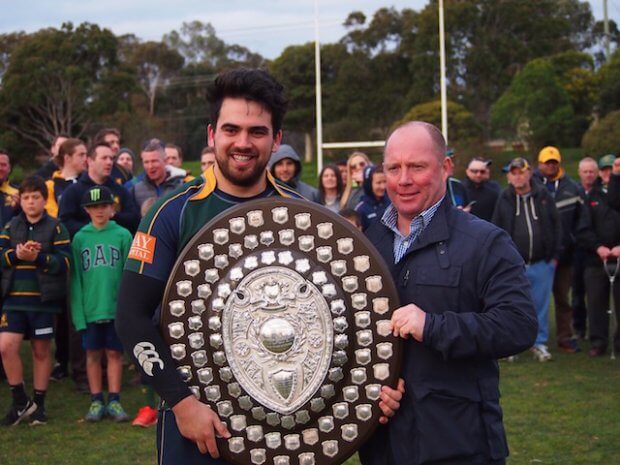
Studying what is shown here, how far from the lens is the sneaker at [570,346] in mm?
10281

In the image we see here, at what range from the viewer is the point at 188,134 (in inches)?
2055

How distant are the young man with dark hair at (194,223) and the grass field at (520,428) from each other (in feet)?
11.1

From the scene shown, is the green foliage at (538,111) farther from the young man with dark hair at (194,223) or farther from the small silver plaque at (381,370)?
the small silver plaque at (381,370)

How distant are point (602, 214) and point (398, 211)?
24.0ft

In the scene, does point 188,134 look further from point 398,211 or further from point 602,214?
point 398,211

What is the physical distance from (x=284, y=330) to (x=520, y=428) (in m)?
4.57

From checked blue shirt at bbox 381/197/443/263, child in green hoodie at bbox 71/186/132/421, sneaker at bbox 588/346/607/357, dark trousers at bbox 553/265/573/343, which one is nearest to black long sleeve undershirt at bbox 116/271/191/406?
checked blue shirt at bbox 381/197/443/263

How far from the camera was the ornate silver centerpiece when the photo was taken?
9.66 ft

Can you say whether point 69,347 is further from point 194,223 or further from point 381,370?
point 381,370

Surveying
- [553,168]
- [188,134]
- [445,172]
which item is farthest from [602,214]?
[188,134]

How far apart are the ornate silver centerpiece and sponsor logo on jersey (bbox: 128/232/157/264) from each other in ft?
0.53

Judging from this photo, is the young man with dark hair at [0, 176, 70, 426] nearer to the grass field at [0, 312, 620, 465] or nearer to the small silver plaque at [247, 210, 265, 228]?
the grass field at [0, 312, 620, 465]

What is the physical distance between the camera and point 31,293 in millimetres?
7406

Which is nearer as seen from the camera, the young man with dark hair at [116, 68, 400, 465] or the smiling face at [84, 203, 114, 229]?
the young man with dark hair at [116, 68, 400, 465]
